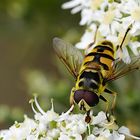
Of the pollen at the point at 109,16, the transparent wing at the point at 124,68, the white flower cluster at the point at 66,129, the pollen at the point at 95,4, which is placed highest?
the pollen at the point at 95,4

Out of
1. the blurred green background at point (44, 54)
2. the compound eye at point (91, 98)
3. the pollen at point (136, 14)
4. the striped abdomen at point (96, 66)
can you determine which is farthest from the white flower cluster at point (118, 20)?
the blurred green background at point (44, 54)

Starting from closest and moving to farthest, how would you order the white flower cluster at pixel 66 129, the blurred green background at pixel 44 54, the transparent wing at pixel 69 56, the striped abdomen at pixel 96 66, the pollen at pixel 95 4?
1. the white flower cluster at pixel 66 129
2. the striped abdomen at pixel 96 66
3. the transparent wing at pixel 69 56
4. the pollen at pixel 95 4
5. the blurred green background at pixel 44 54

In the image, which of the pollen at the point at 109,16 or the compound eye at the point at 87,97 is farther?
the pollen at the point at 109,16

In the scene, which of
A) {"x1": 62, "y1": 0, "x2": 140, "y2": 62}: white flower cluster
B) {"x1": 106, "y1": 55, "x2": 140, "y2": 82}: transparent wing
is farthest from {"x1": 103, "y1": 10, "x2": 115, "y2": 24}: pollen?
{"x1": 106, "y1": 55, "x2": 140, "y2": 82}: transparent wing

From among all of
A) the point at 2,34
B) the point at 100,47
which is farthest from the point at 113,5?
the point at 2,34

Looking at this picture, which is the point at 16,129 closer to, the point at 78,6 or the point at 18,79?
the point at 78,6

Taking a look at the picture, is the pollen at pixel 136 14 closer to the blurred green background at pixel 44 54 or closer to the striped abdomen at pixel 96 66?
the striped abdomen at pixel 96 66
